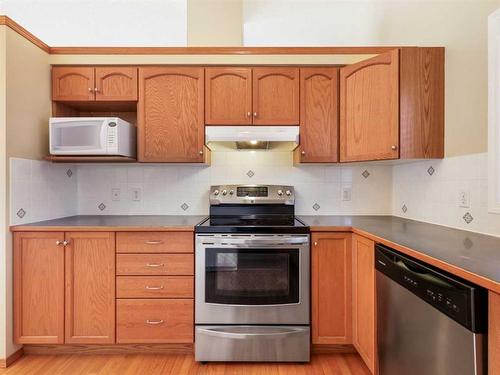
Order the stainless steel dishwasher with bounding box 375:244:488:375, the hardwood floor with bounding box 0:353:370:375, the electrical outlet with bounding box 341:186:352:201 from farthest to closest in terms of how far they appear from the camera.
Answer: the electrical outlet with bounding box 341:186:352:201
the hardwood floor with bounding box 0:353:370:375
the stainless steel dishwasher with bounding box 375:244:488:375

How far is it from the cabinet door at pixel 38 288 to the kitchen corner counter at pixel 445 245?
1721 millimetres

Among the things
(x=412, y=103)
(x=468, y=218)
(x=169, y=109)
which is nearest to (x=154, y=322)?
(x=169, y=109)

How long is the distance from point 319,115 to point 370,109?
38 cm

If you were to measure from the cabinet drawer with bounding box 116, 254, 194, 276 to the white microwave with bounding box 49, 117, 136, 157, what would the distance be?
29.0 inches

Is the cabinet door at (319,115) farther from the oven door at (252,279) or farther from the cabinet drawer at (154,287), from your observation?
Result: the cabinet drawer at (154,287)

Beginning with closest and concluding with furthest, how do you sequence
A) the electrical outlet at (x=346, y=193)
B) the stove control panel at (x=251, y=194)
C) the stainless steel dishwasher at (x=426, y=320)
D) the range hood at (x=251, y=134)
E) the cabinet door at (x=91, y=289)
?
the stainless steel dishwasher at (x=426, y=320) → the cabinet door at (x=91, y=289) → the range hood at (x=251, y=134) → the stove control panel at (x=251, y=194) → the electrical outlet at (x=346, y=193)

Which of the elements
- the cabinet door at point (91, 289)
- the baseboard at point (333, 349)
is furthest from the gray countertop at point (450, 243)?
the cabinet door at point (91, 289)

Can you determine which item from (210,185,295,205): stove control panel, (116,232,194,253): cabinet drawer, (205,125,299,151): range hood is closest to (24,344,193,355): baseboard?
(116,232,194,253): cabinet drawer

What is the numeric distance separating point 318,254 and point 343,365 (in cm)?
73

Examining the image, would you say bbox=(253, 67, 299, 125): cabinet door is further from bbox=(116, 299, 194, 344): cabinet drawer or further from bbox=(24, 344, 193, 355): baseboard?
bbox=(24, 344, 193, 355): baseboard

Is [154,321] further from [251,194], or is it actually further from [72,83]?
[72,83]

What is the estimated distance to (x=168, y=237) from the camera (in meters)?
2.06

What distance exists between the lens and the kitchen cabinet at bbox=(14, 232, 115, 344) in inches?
79.7

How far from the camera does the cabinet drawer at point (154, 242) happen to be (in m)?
2.05
